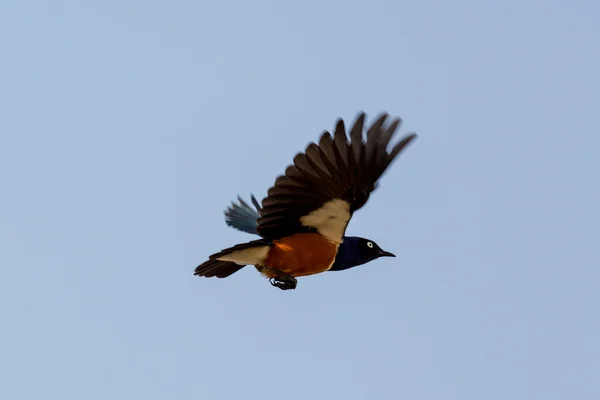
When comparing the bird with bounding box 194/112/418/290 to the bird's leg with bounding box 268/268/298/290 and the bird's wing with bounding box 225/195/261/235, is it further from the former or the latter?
the bird's wing with bounding box 225/195/261/235

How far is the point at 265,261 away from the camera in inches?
666

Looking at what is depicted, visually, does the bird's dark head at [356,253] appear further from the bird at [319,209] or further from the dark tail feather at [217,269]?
the dark tail feather at [217,269]

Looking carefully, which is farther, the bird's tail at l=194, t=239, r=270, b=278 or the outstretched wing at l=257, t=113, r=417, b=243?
the bird's tail at l=194, t=239, r=270, b=278

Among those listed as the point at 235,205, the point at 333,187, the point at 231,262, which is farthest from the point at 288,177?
the point at 235,205

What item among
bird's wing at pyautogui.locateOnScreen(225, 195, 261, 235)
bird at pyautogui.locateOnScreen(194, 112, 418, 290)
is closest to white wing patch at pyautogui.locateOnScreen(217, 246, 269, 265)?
bird at pyautogui.locateOnScreen(194, 112, 418, 290)

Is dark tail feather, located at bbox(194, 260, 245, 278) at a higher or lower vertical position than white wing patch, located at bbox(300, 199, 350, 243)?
higher

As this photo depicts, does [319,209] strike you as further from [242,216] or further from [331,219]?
[242,216]

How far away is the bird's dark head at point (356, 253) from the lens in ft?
56.7

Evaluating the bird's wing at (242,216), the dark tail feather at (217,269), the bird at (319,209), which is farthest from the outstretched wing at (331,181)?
the bird's wing at (242,216)

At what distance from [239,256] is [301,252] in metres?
0.92

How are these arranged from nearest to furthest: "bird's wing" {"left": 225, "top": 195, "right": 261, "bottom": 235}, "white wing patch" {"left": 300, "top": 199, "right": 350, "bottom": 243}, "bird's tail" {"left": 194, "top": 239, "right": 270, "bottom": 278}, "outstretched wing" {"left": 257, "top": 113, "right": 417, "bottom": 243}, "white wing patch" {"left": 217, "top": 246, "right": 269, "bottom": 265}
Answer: "outstretched wing" {"left": 257, "top": 113, "right": 417, "bottom": 243} → "white wing patch" {"left": 300, "top": 199, "right": 350, "bottom": 243} → "bird's tail" {"left": 194, "top": 239, "right": 270, "bottom": 278} → "white wing patch" {"left": 217, "top": 246, "right": 269, "bottom": 265} → "bird's wing" {"left": 225, "top": 195, "right": 261, "bottom": 235}

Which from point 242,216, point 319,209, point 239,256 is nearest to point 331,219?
point 319,209

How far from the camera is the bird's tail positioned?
16.4 m

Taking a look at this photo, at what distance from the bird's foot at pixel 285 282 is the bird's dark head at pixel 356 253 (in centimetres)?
65
